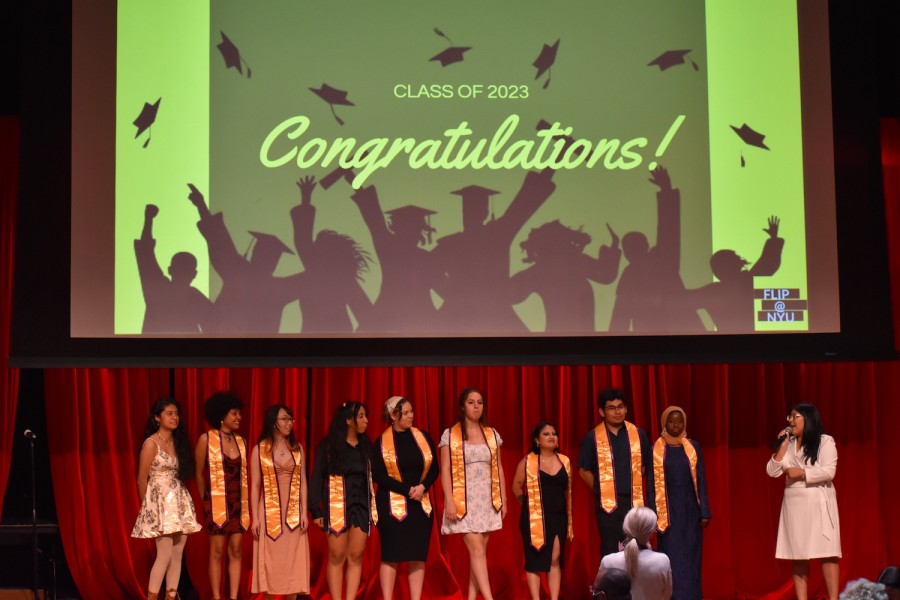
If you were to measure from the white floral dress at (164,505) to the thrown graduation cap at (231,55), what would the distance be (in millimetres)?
2264

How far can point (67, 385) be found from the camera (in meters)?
7.45

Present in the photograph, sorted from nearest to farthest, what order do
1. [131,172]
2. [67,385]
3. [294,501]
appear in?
[131,172], [294,501], [67,385]

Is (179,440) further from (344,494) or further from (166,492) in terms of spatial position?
(344,494)

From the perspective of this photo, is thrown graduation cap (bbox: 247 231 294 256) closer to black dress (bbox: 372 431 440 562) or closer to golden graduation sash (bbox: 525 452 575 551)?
black dress (bbox: 372 431 440 562)

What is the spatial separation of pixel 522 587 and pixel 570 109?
321 cm

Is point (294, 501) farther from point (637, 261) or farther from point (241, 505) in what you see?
point (637, 261)

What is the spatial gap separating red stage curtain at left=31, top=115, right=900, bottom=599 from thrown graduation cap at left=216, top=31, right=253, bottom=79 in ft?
6.89

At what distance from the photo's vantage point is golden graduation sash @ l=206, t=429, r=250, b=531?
6.73 meters

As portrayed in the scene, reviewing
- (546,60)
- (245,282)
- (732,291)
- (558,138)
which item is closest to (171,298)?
(245,282)

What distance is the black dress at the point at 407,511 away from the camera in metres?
6.58

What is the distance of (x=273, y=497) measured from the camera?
6684 mm

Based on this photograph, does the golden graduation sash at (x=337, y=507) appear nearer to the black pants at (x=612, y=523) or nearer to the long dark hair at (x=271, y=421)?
the long dark hair at (x=271, y=421)

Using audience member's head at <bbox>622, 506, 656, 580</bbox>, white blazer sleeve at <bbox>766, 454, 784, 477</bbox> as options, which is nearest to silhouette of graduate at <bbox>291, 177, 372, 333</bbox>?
white blazer sleeve at <bbox>766, 454, 784, 477</bbox>

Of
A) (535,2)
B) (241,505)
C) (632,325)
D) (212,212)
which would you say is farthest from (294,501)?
(535,2)
